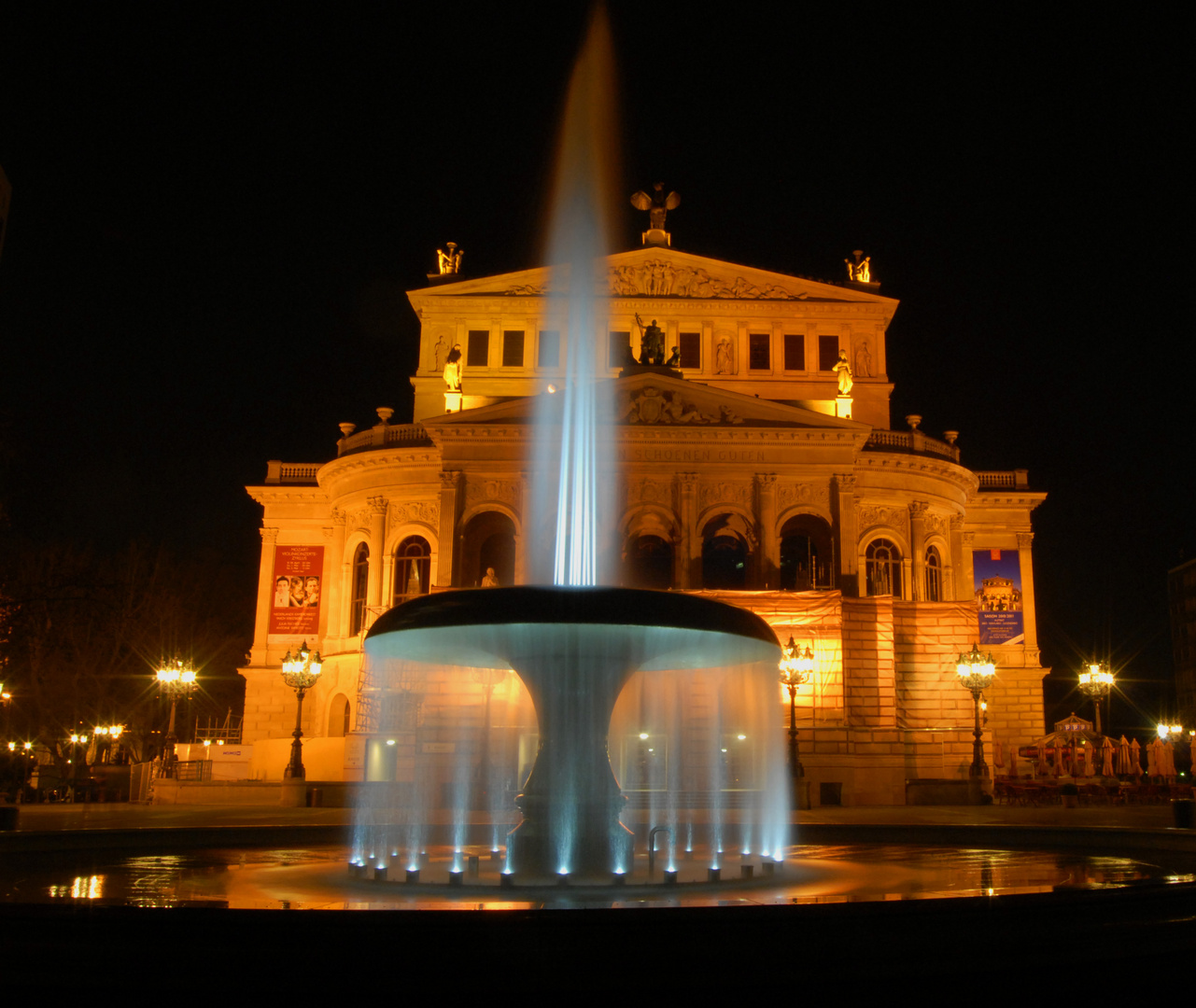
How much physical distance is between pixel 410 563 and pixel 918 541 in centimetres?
1724

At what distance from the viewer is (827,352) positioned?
4522 cm

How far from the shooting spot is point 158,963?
245 inches

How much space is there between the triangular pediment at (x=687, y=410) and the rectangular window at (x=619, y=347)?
647 centimetres

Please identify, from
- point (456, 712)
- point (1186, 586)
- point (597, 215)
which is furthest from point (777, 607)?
point (1186, 586)

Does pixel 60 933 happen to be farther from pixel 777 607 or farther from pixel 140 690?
pixel 140 690

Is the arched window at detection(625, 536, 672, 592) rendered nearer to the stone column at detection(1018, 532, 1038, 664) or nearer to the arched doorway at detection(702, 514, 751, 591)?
the arched doorway at detection(702, 514, 751, 591)

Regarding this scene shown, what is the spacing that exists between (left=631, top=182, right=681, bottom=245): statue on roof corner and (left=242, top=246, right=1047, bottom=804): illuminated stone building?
1.82 meters

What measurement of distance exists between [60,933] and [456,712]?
2696cm

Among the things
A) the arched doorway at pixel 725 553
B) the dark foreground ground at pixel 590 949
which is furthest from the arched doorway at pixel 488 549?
the dark foreground ground at pixel 590 949

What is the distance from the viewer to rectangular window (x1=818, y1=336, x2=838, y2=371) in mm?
45062

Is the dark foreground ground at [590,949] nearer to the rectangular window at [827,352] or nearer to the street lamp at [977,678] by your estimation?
the street lamp at [977,678]

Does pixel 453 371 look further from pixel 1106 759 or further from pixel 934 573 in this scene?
pixel 1106 759

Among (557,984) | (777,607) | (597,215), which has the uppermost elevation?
(597,215)

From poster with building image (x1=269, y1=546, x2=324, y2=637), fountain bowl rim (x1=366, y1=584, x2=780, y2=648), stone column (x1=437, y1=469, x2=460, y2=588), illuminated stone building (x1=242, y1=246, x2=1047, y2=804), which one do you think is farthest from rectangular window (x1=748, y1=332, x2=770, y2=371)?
fountain bowl rim (x1=366, y1=584, x2=780, y2=648)
